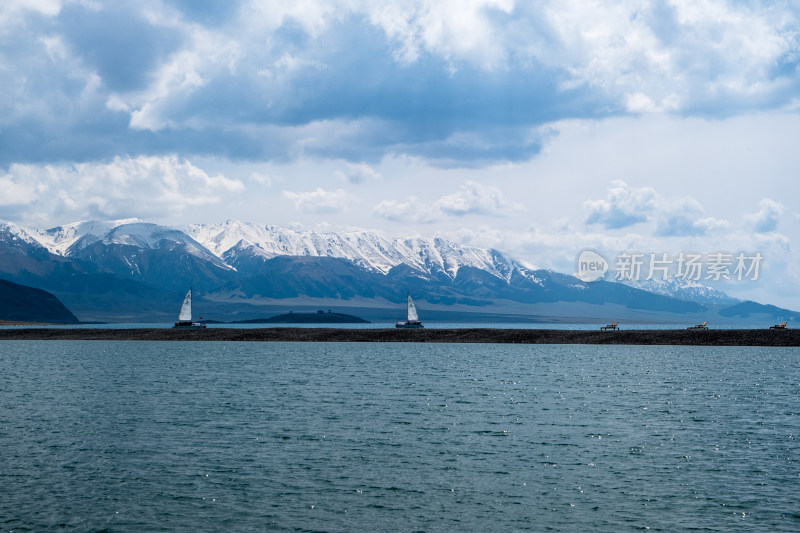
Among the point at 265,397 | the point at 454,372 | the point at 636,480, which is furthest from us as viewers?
the point at 454,372

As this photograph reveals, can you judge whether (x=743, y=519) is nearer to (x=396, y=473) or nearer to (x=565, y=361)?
(x=396, y=473)

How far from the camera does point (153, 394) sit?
229 feet

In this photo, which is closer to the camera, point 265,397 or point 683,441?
point 683,441

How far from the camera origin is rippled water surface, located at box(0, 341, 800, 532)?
29703 mm

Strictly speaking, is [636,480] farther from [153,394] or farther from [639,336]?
[639,336]

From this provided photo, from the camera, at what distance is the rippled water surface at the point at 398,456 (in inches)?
1169

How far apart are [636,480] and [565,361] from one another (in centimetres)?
8890

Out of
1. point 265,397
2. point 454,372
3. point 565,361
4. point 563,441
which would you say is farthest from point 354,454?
point 565,361

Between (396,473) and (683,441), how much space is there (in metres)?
19.3

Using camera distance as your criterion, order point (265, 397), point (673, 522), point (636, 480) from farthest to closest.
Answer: point (265, 397) → point (636, 480) → point (673, 522)

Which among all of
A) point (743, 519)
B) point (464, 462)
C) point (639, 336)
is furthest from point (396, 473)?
point (639, 336)

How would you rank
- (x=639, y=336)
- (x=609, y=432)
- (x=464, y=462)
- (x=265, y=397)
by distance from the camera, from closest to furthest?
(x=464, y=462)
(x=609, y=432)
(x=265, y=397)
(x=639, y=336)

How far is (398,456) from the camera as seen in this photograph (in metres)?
40.5

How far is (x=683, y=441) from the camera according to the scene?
148ft
